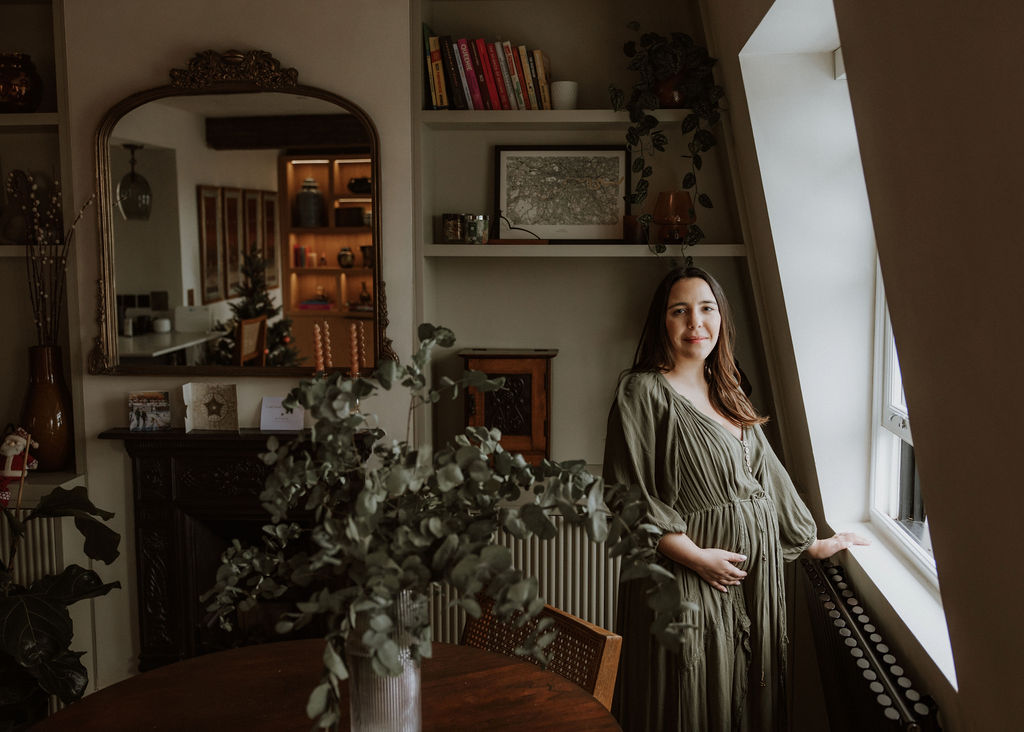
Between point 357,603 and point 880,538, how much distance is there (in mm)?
1953

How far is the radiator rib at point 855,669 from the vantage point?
189 centimetres

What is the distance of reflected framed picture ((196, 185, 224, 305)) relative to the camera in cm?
326

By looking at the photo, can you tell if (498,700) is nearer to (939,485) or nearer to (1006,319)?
(939,485)

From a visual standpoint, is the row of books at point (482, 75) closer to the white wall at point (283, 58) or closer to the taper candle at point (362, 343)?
the white wall at point (283, 58)

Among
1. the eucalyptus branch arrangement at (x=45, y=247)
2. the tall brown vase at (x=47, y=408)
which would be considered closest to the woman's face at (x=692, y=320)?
the eucalyptus branch arrangement at (x=45, y=247)

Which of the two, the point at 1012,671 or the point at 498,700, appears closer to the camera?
the point at 1012,671

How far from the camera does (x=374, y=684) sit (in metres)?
1.46

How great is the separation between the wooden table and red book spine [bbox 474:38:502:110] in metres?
1.95

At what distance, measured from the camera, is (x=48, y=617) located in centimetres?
280

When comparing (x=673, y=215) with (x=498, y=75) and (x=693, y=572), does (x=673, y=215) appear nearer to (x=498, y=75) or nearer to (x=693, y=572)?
(x=498, y=75)

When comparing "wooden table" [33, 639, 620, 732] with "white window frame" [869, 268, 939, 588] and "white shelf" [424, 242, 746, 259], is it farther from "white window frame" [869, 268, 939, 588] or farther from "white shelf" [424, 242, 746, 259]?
"white shelf" [424, 242, 746, 259]

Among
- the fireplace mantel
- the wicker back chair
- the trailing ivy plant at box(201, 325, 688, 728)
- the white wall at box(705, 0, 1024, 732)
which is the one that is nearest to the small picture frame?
the fireplace mantel

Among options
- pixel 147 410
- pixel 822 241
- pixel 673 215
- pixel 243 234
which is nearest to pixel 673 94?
pixel 673 215

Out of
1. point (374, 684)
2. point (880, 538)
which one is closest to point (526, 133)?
point (880, 538)
